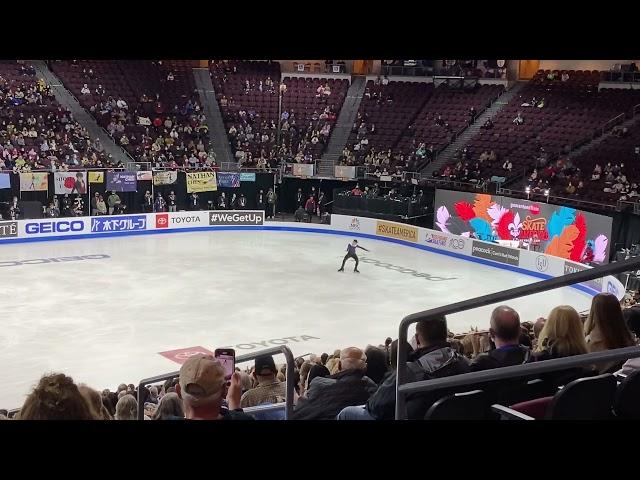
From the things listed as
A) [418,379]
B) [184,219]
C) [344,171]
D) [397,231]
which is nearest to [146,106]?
[184,219]

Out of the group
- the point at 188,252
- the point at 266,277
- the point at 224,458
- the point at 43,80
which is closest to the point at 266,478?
the point at 224,458

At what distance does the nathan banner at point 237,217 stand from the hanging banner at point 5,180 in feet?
27.4

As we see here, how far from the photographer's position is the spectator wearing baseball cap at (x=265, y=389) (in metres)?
6.06

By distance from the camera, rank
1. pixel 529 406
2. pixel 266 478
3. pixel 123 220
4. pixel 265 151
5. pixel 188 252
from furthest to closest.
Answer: pixel 265 151
pixel 123 220
pixel 188 252
pixel 529 406
pixel 266 478

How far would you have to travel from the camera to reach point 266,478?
7.91 ft

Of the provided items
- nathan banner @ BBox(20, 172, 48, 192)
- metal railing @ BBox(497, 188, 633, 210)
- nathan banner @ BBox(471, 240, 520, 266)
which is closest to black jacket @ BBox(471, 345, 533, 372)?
metal railing @ BBox(497, 188, 633, 210)

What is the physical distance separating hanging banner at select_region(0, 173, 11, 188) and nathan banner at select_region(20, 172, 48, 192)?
0.49 m

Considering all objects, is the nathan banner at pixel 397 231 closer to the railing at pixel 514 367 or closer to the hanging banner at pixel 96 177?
the hanging banner at pixel 96 177

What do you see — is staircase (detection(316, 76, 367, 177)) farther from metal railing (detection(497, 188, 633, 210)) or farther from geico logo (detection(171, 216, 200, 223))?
metal railing (detection(497, 188, 633, 210))

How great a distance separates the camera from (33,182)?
102ft

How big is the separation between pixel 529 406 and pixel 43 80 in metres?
A: 38.0

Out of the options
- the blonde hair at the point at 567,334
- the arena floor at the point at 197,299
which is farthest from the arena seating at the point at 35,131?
the blonde hair at the point at 567,334

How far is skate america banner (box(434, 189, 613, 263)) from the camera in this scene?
26.0 meters
